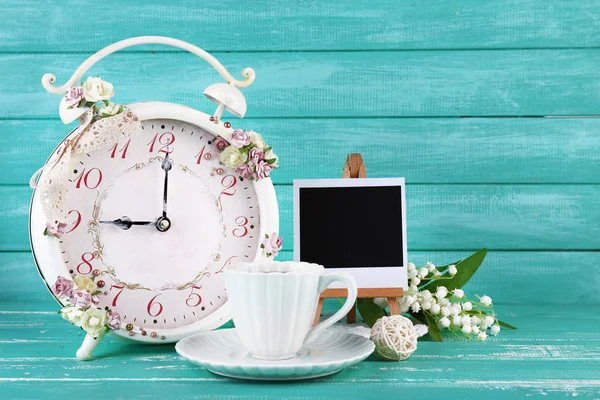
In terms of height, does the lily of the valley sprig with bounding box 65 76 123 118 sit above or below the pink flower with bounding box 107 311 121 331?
above

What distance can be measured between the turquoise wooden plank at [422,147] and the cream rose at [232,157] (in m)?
0.38

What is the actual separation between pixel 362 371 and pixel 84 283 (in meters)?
0.37

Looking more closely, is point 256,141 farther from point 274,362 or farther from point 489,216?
point 489,216

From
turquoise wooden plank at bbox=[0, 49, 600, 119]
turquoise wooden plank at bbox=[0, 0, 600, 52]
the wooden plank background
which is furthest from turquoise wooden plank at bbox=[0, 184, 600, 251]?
turquoise wooden plank at bbox=[0, 0, 600, 52]

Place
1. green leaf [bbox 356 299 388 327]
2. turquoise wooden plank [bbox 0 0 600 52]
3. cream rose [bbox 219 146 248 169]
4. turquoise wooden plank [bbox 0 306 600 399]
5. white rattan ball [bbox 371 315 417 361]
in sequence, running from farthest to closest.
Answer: turquoise wooden plank [bbox 0 0 600 52], green leaf [bbox 356 299 388 327], cream rose [bbox 219 146 248 169], white rattan ball [bbox 371 315 417 361], turquoise wooden plank [bbox 0 306 600 399]

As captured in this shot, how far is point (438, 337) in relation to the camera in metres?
0.98

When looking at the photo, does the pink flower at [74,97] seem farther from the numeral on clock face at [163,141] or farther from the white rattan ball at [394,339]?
the white rattan ball at [394,339]

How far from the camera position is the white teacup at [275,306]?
77cm

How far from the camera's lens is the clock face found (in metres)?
0.90

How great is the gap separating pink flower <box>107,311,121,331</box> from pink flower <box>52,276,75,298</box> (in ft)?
0.19

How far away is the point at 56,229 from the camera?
855mm

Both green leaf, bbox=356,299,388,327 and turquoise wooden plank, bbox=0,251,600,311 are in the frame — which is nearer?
green leaf, bbox=356,299,388,327

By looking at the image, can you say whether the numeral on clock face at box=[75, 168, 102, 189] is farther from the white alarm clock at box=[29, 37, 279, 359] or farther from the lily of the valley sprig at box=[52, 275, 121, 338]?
the lily of the valley sprig at box=[52, 275, 121, 338]

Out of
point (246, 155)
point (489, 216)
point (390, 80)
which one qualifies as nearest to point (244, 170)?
point (246, 155)
